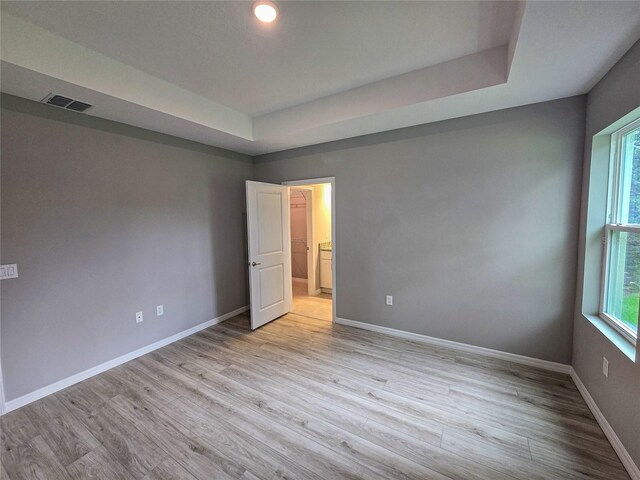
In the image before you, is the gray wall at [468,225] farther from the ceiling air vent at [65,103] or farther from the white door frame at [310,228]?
the ceiling air vent at [65,103]

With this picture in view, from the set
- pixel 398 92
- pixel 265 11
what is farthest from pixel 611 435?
pixel 265 11

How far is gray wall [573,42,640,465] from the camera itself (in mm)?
1496

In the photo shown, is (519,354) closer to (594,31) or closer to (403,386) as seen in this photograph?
(403,386)

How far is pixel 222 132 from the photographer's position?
9.75 feet

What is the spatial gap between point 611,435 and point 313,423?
75.7 inches

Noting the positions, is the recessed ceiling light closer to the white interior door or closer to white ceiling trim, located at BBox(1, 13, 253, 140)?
white ceiling trim, located at BBox(1, 13, 253, 140)

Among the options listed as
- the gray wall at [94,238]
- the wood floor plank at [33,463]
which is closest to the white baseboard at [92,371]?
the gray wall at [94,238]

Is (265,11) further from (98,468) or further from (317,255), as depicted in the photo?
(317,255)

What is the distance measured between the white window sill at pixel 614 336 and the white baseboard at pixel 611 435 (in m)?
0.55

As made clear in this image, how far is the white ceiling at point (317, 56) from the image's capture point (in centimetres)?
155

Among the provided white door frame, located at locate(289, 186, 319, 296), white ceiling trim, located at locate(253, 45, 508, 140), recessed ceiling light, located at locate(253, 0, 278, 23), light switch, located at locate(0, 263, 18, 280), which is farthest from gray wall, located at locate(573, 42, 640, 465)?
light switch, located at locate(0, 263, 18, 280)

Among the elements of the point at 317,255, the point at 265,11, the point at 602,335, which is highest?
the point at 265,11

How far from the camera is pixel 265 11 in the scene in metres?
1.57

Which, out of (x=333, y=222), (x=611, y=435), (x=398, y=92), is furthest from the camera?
(x=333, y=222)
